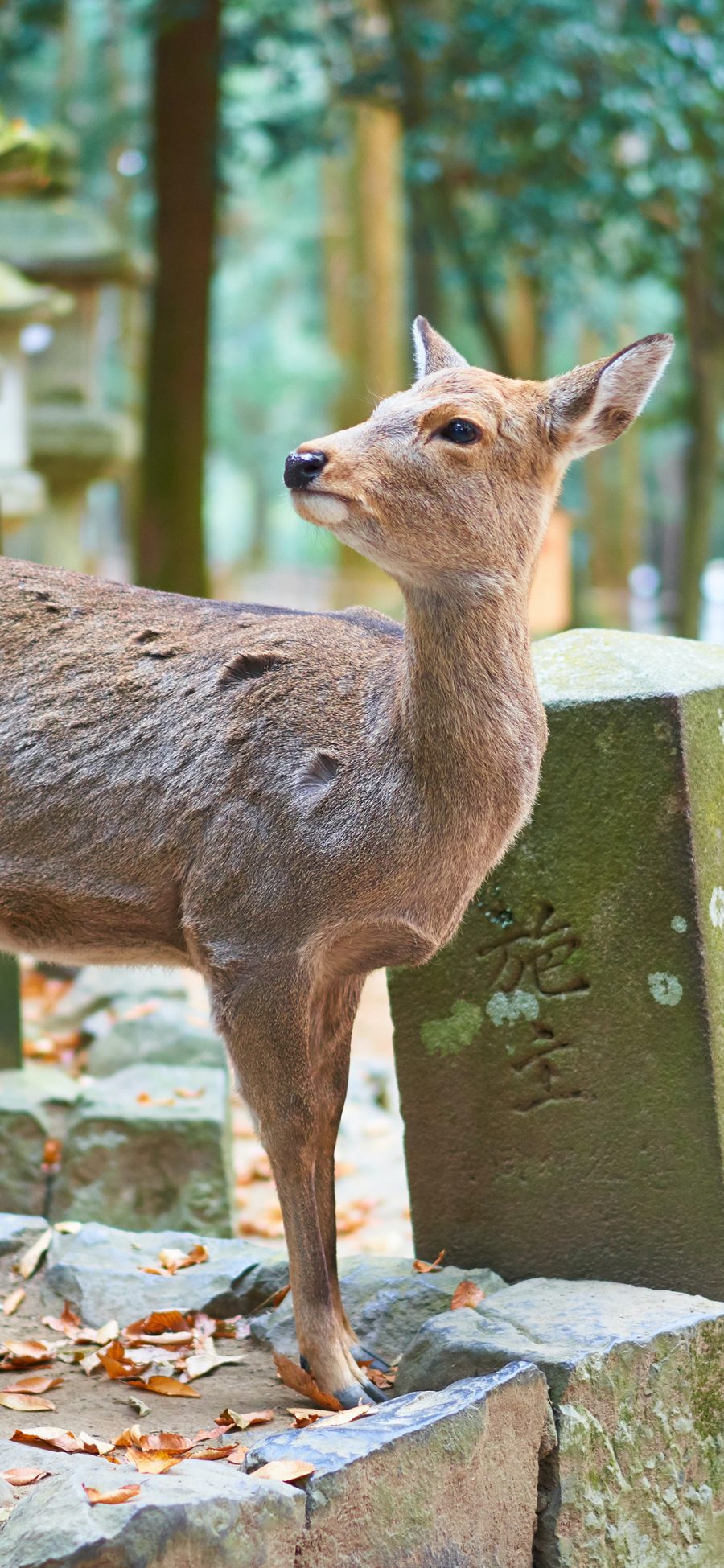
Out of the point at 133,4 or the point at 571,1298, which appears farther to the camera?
the point at 133,4

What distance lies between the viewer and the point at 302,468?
3285mm

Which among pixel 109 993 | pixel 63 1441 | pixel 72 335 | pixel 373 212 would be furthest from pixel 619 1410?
pixel 373 212

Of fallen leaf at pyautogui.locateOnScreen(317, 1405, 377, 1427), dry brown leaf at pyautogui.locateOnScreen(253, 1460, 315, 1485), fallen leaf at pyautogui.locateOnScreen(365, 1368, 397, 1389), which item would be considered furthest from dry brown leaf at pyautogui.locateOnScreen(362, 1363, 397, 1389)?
dry brown leaf at pyautogui.locateOnScreen(253, 1460, 315, 1485)

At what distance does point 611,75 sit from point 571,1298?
8.59 m

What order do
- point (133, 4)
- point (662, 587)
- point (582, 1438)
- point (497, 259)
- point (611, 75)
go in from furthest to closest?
1. point (662, 587)
2. point (497, 259)
3. point (133, 4)
4. point (611, 75)
5. point (582, 1438)

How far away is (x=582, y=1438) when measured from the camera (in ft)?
11.4

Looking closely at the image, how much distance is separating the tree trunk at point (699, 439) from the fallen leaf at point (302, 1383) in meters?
10.9

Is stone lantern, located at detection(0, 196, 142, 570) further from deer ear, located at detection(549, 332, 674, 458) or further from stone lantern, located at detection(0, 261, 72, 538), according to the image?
deer ear, located at detection(549, 332, 674, 458)

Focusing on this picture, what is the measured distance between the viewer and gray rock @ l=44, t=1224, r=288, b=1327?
4426 millimetres

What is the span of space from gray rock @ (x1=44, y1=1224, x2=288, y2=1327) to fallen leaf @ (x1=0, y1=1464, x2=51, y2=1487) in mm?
1193

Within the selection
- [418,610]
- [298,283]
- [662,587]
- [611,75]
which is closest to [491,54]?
[611,75]

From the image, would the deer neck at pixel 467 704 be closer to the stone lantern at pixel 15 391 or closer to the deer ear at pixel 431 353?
the deer ear at pixel 431 353

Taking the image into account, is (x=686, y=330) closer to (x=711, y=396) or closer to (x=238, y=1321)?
(x=711, y=396)

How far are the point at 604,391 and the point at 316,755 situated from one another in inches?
41.7
